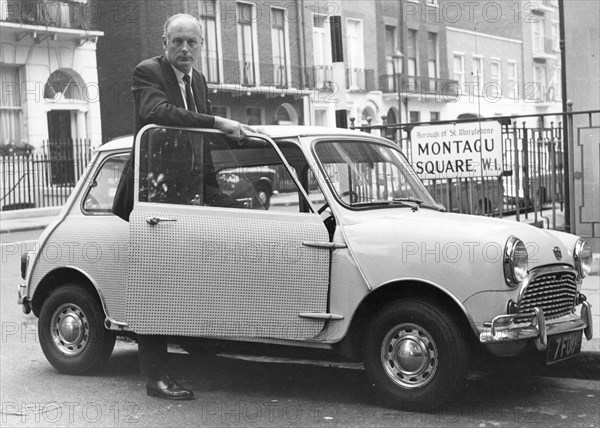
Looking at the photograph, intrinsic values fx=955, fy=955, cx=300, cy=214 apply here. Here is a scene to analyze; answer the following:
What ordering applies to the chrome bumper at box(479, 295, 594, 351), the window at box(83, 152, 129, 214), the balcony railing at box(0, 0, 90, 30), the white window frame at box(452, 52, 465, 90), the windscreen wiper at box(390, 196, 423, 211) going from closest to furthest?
1. the chrome bumper at box(479, 295, 594, 351)
2. the windscreen wiper at box(390, 196, 423, 211)
3. the window at box(83, 152, 129, 214)
4. the balcony railing at box(0, 0, 90, 30)
5. the white window frame at box(452, 52, 465, 90)

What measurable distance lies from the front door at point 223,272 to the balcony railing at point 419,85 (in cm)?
3606

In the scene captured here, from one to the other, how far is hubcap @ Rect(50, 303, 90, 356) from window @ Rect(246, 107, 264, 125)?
28.1 metres

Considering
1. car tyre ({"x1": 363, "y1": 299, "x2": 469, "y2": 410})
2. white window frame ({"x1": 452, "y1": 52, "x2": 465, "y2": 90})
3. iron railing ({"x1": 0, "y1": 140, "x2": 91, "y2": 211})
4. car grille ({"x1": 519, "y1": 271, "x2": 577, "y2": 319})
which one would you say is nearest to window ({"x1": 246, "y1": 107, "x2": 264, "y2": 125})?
iron railing ({"x1": 0, "y1": 140, "x2": 91, "y2": 211})

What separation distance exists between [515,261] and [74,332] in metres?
3.16

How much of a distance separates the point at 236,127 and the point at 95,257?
1.43m

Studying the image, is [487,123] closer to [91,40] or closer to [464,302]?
[464,302]

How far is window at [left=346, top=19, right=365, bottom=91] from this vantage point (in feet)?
131

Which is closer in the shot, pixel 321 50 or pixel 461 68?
pixel 321 50

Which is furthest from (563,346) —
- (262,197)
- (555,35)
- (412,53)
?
(555,35)

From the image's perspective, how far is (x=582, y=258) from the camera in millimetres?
6230

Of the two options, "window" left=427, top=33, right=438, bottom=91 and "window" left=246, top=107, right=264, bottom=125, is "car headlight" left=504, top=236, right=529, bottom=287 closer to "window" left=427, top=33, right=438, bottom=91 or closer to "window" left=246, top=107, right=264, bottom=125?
"window" left=246, top=107, right=264, bottom=125

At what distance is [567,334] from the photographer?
5750 millimetres

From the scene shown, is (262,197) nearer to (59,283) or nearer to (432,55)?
(59,283)

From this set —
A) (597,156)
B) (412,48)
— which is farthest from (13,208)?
(412,48)
